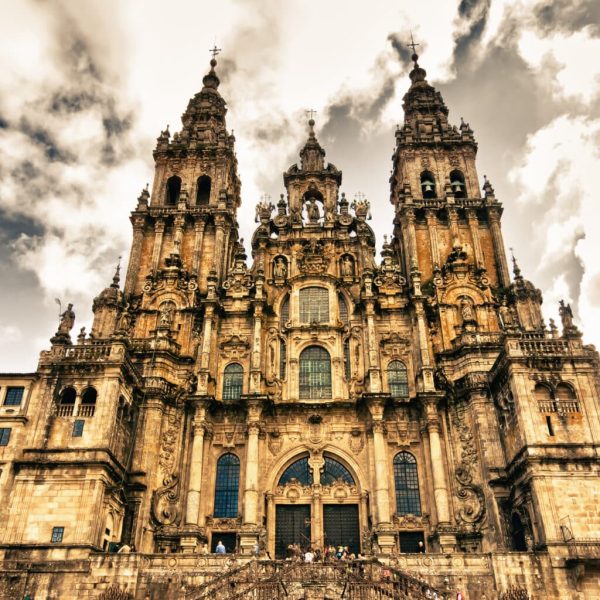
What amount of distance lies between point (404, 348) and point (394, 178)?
1468 cm

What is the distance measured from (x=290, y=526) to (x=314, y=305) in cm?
1191

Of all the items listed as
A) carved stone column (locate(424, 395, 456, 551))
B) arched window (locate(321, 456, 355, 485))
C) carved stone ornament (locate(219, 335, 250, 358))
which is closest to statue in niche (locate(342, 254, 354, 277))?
carved stone ornament (locate(219, 335, 250, 358))

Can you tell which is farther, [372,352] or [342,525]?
[372,352]

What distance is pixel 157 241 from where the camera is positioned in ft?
123

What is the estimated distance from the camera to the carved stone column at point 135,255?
36091 mm

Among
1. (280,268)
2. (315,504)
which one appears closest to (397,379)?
(315,504)

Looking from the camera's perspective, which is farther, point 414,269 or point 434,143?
point 434,143

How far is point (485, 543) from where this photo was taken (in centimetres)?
2709

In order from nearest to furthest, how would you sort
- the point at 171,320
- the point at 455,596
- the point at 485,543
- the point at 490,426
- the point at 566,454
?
the point at 455,596
the point at 566,454
the point at 485,543
the point at 490,426
the point at 171,320

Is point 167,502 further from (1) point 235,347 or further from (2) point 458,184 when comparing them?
(2) point 458,184

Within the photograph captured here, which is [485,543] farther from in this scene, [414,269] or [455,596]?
[414,269]

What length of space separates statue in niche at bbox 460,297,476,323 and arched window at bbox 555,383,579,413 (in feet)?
22.7

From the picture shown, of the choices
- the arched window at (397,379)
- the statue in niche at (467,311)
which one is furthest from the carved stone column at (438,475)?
the statue in niche at (467,311)

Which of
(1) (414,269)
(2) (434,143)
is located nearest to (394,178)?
(2) (434,143)
